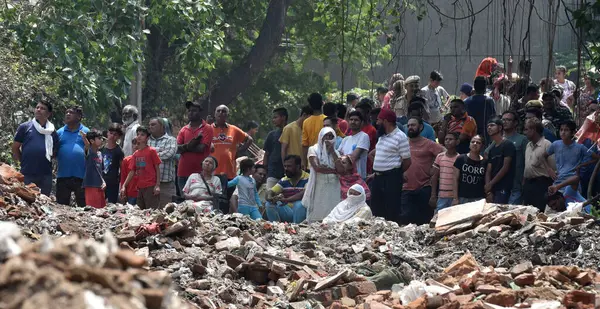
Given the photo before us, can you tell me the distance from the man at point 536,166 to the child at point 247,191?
3.30 meters

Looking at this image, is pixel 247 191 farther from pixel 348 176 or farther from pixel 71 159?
pixel 71 159

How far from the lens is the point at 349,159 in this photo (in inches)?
543

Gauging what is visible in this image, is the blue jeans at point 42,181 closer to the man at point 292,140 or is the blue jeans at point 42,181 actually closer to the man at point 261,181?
the man at point 261,181

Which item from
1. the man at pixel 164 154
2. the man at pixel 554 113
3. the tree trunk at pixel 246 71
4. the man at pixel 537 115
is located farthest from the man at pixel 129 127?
the tree trunk at pixel 246 71

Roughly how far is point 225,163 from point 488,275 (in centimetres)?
658

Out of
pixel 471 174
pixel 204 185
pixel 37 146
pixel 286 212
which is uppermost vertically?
pixel 37 146

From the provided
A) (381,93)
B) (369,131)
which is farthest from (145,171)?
(381,93)

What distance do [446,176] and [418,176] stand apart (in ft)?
1.95

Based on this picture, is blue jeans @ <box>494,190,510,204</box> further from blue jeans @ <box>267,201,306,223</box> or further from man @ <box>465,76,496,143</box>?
blue jeans @ <box>267,201,306,223</box>

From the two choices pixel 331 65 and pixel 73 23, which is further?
pixel 331 65

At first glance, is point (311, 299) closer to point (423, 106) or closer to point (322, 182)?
point (322, 182)

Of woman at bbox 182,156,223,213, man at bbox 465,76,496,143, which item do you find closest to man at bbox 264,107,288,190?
woman at bbox 182,156,223,213

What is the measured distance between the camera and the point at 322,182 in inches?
547

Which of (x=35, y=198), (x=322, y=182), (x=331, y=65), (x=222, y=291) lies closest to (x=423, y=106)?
(x=322, y=182)
